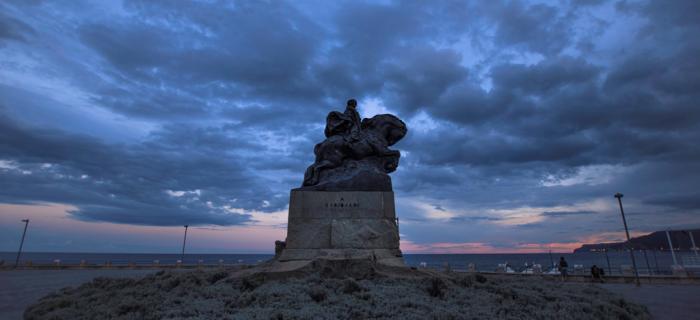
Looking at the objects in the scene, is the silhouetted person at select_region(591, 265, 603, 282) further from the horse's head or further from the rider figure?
the rider figure

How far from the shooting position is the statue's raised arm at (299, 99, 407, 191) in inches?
425

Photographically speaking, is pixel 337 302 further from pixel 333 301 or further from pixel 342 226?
pixel 342 226

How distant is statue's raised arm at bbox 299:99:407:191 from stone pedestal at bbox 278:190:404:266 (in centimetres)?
32

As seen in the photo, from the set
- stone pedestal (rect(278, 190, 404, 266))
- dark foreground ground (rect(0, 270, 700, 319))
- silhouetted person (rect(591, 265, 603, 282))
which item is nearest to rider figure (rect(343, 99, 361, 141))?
stone pedestal (rect(278, 190, 404, 266))

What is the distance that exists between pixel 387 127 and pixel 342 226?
4.03 meters

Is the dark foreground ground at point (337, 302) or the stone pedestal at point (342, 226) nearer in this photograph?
the dark foreground ground at point (337, 302)

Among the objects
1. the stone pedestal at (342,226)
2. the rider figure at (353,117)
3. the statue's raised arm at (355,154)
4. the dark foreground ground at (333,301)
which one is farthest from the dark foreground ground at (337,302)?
the rider figure at (353,117)

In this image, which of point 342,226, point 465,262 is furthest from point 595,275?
point 465,262

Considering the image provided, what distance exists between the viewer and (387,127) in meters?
12.4

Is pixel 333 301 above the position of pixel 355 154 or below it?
below

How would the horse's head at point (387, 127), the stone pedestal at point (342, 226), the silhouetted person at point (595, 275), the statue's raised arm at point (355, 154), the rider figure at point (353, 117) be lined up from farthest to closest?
the silhouetted person at point (595, 275) → the horse's head at point (387, 127) → the rider figure at point (353, 117) → the statue's raised arm at point (355, 154) → the stone pedestal at point (342, 226)

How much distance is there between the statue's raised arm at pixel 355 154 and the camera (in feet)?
35.4

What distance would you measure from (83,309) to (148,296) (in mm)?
1170

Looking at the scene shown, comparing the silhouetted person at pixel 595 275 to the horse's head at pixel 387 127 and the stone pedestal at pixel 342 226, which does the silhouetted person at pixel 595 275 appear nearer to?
the horse's head at pixel 387 127
